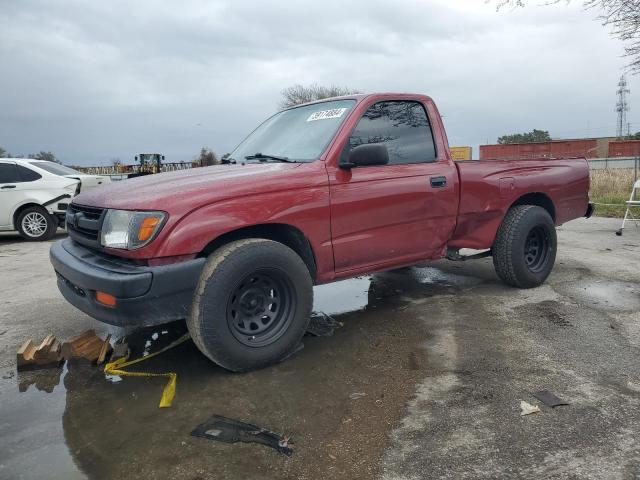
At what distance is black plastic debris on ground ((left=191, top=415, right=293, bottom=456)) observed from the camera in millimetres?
2384

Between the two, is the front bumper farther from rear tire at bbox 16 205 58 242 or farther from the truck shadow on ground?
rear tire at bbox 16 205 58 242

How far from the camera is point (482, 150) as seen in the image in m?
44.5

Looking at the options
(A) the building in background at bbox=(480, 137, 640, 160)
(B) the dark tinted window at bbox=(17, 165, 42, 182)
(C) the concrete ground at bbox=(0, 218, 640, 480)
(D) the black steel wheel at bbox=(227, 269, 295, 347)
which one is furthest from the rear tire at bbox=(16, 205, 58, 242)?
(A) the building in background at bbox=(480, 137, 640, 160)

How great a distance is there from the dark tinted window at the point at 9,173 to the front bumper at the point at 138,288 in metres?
7.81

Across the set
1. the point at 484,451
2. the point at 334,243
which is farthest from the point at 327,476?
the point at 334,243

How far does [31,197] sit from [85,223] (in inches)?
291

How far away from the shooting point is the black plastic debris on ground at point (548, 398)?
2674 millimetres

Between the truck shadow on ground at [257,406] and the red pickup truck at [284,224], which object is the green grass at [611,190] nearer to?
the red pickup truck at [284,224]

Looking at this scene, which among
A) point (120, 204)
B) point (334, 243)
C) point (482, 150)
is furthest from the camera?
point (482, 150)

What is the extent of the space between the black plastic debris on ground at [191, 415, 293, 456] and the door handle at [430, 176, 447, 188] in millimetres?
2433

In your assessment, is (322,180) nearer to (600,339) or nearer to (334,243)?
(334,243)

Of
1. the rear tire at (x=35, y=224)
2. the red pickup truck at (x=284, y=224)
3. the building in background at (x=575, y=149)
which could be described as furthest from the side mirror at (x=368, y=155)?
the building in background at (x=575, y=149)

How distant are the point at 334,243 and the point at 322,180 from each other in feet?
1.51

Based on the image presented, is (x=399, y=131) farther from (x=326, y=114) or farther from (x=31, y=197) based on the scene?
(x=31, y=197)
